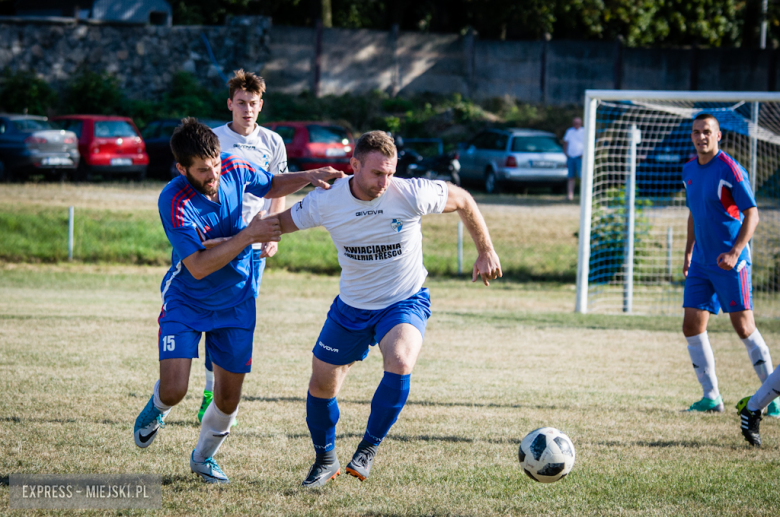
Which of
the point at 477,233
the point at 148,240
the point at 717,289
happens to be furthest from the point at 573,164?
the point at 477,233

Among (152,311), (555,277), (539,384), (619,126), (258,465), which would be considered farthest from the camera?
(619,126)

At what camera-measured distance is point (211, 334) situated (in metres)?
4.53

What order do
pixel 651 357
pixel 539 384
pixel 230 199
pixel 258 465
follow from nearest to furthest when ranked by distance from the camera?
pixel 230 199
pixel 258 465
pixel 539 384
pixel 651 357

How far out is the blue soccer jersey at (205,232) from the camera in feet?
14.3

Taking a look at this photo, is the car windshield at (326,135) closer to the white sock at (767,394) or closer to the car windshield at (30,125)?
the car windshield at (30,125)

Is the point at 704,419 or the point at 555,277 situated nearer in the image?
the point at 704,419

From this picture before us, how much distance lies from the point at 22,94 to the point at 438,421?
23.7 meters

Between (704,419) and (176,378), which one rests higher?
(176,378)

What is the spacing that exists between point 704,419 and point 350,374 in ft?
10.4

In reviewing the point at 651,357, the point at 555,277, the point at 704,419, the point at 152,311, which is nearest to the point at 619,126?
the point at 555,277

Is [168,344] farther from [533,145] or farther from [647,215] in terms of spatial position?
[533,145]

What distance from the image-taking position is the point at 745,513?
164 inches

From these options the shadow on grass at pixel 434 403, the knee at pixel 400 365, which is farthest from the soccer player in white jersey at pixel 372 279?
the shadow on grass at pixel 434 403

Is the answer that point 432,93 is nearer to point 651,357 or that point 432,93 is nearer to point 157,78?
point 157,78
